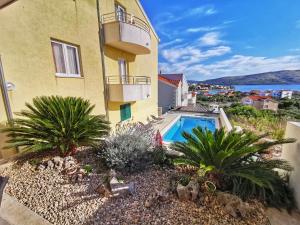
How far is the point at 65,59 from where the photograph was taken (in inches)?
316

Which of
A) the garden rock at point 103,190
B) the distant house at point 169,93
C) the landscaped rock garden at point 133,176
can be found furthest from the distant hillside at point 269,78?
the garden rock at point 103,190

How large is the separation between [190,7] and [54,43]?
9841 millimetres

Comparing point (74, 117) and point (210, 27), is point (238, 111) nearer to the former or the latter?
point (210, 27)

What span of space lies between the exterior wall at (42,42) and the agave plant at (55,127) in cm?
187

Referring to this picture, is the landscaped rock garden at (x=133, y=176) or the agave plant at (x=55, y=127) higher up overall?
the agave plant at (x=55, y=127)

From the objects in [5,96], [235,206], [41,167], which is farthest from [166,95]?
[235,206]

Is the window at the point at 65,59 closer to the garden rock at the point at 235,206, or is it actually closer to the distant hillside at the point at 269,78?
the garden rock at the point at 235,206

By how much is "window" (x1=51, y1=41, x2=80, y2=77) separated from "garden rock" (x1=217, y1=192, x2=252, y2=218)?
852 cm

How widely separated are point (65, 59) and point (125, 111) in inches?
247

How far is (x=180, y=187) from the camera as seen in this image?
3814mm

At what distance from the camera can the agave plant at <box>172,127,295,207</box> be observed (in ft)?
12.3

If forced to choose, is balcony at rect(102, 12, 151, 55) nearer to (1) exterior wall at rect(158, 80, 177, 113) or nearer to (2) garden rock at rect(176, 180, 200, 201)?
(2) garden rock at rect(176, 180, 200, 201)

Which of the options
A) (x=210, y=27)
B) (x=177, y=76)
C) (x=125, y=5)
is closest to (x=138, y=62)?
(x=125, y=5)

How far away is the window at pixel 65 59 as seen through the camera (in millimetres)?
7633
